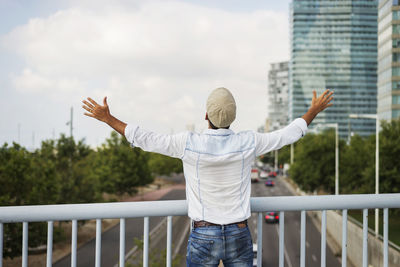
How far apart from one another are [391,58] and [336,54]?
93723 millimetres

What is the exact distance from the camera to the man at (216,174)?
2.38m

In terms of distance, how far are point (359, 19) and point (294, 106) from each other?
42854 mm

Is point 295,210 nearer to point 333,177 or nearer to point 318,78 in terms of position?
point 333,177

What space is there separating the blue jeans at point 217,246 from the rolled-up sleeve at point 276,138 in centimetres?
53

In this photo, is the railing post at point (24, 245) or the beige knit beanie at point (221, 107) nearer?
the beige knit beanie at point (221, 107)

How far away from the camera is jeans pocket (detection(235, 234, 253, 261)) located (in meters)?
2.48

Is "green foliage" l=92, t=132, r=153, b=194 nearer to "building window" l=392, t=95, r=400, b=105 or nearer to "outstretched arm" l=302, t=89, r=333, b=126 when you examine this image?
"outstretched arm" l=302, t=89, r=333, b=126

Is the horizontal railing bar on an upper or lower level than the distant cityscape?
lower

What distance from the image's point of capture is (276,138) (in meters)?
2.54

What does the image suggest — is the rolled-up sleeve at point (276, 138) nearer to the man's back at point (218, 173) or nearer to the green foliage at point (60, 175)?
the man's back at point (218, 173)

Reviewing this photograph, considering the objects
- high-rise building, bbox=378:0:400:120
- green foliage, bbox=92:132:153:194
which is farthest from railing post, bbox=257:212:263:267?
high-rise building, bbox=378:0:400:120

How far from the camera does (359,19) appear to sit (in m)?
150

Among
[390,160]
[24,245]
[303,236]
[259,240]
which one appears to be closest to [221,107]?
[259,240]

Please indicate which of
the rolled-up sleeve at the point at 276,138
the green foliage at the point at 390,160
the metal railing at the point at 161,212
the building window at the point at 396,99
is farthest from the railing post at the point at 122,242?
the building window at the point at 396,99
